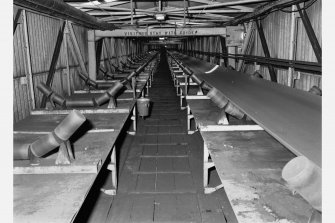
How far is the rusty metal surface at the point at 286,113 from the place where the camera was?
1.63 meters

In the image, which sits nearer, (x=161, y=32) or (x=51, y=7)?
(x=51, y=7)

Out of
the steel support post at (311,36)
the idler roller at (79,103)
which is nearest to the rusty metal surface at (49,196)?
the idler roller at (79,103)

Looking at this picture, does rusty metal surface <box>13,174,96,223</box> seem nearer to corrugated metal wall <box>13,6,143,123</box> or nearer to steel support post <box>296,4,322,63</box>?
corrugated metal wall <box>13,6,143,123</box>

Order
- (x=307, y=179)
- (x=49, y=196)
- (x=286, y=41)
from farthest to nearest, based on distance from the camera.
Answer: (x=286, y=41) → (x=49, y=196) → (x=307, y=179)

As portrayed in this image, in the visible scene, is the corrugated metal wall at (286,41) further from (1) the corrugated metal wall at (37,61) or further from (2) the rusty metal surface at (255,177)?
(1) the corrugated metal wall at (37,61)

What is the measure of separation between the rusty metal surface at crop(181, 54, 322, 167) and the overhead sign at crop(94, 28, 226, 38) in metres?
4.58

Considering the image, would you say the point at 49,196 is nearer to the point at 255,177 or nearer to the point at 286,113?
the point at 255,177

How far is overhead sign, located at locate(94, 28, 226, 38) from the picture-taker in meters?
7.89

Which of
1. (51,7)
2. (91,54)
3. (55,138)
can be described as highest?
(51,7)

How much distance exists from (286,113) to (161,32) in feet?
20.3

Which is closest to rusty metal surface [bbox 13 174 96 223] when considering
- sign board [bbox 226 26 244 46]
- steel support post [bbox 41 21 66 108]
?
steel support post [bbox 41 21 66 108]

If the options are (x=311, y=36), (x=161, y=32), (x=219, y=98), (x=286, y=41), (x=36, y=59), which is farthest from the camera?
(x=161, y=32)

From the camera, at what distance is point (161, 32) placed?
7984 millimetres

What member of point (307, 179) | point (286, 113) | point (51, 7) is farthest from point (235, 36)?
point (307, 179)
